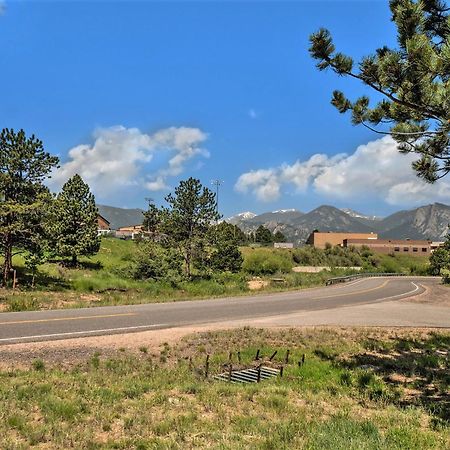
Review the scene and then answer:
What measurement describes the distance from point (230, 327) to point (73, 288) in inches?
625

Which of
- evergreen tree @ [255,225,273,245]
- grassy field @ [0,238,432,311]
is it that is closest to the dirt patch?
grassy field @ [0,238,432,311]

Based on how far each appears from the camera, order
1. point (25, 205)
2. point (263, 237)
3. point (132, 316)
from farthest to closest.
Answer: point (263, 237) → point (25, 205) → point (132, 316)

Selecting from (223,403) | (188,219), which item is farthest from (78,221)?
(223,403)

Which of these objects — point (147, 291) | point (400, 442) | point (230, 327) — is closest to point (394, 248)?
point (147, 291)

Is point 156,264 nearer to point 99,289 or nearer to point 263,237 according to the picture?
point 99,289

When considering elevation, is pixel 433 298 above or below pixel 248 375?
below

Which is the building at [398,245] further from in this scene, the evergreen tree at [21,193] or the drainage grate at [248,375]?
the drainage grate at [248,375]

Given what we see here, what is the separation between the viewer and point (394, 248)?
131 metres

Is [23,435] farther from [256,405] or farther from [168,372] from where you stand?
[168,372]

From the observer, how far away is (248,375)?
31.5 ft

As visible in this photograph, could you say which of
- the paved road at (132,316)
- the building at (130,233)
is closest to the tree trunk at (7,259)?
the paved road at (132,316)

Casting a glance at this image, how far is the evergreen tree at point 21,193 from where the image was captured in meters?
26.4

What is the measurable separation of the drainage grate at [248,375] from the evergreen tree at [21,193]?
2005cm

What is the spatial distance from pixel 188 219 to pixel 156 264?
546cm
